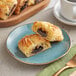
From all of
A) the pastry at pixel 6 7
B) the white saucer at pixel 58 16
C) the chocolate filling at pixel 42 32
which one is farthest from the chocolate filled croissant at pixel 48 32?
the pastry at pixel 6 7

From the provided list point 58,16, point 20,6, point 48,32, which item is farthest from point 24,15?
point 48,32

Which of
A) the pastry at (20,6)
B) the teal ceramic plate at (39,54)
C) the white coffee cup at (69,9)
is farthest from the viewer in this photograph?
the pastry at (20,6)

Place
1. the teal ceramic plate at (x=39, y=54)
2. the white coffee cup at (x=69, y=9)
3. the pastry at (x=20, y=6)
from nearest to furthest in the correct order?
the teal ceramic plate at (x=39, y=54) → the white coffee cup at (x=69, y=9) → the pastry at (x=20, y=6)

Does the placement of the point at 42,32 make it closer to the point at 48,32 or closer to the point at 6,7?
the point at 48,32

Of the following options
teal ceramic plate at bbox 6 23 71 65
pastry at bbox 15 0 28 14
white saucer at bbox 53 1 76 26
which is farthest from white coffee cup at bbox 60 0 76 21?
pastry at bbox 15 0 28 14

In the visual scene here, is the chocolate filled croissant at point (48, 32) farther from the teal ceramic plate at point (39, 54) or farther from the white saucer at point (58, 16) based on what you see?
the white saucer at point (58, 16)

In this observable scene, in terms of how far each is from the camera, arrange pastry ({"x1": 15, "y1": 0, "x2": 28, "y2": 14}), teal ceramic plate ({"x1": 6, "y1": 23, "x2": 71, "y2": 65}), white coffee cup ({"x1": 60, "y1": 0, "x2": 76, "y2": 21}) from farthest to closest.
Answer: pastry ({"x1": 15, "y1": 0, "x2": 28, "y2": 14}) < white coffee cup ({"x1": 60, "y1": 0, "x2": 76, "y2": 21}) < teal ceramic plate ({"x1": 6, "y1": 23, "x2": 71, "y2": 65})

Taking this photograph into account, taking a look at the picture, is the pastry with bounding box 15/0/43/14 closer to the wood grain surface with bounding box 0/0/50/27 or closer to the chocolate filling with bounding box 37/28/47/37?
the wood grain surface with bounding box 0/0/50/27
